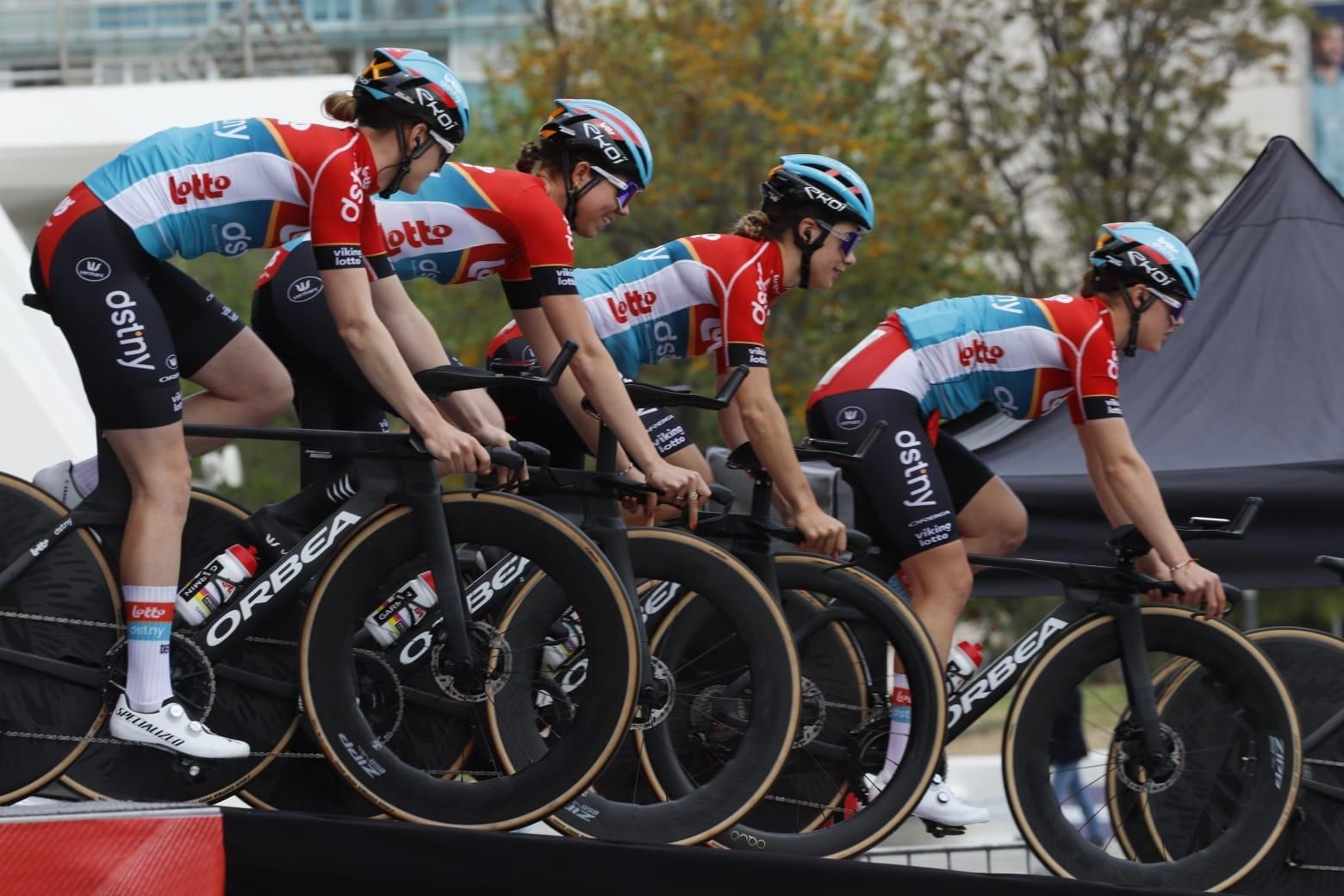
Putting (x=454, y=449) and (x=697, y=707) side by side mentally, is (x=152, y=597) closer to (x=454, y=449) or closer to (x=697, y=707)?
(x=454, y=449)

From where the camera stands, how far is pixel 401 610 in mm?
4172

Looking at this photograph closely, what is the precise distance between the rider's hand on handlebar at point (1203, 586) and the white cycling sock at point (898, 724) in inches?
32.3

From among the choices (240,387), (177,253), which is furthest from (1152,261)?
(177,253)

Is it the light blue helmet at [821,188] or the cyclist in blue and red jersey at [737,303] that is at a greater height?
the light blue helmet at [821,188]

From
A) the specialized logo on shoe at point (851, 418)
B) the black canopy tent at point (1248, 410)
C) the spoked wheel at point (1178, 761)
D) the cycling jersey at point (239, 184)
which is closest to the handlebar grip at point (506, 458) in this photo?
the cycling jersey at point (239, 184)

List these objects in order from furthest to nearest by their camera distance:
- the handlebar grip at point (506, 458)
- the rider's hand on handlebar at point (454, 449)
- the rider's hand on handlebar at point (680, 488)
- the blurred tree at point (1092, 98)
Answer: the blurred tree at point (1092, 98) < the rider's hand on handlebar at point (680, 488) < the handlebar grip at point (506, 458) < the rider's hand on handlebar at point (454, 449)

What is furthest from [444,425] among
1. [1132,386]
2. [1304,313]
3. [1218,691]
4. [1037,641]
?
[1304,313]

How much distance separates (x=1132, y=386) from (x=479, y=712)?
3864 mm

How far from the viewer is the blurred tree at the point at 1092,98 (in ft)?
72.2

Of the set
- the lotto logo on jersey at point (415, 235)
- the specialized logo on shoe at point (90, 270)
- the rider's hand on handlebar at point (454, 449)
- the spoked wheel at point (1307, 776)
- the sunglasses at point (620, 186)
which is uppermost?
the specialized logo on shoe at point (90, 270)

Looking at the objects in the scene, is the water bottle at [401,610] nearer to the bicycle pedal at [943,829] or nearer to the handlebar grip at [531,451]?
the handlebar grip at [531,451]

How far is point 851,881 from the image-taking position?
148 inches

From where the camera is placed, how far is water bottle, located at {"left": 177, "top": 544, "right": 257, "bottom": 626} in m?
4.18

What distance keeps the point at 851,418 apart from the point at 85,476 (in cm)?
218
